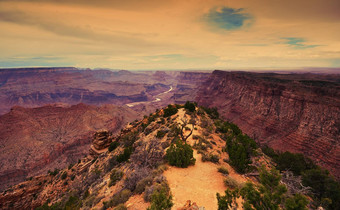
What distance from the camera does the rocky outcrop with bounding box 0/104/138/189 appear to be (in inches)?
2211

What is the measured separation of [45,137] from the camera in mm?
73750

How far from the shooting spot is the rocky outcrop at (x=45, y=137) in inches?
2211

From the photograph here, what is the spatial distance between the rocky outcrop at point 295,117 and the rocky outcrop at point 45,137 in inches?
2168

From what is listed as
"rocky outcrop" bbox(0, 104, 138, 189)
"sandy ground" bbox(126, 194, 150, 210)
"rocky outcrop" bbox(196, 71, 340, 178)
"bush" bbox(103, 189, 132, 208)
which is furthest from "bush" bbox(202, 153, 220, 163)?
"rocky outcrop" bbox(196, 71, 340, 178)

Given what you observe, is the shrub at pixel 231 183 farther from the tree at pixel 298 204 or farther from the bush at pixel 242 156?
the tree at pixel 298 204

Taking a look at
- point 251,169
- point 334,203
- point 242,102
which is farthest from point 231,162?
point 242,102

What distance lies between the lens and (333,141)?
38.2 metres

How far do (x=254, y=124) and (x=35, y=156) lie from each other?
301 ft

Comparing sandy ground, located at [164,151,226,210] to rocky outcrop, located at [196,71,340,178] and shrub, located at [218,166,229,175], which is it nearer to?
shrub, located at [218,166,229,175]

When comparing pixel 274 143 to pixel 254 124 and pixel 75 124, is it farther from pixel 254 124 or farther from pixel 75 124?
pixel 75 124

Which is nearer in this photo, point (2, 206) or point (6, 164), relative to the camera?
point (2, 206)

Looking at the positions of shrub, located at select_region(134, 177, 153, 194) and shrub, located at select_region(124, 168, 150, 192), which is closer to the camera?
shrub, located at select_region(134, 177, 153, 194)

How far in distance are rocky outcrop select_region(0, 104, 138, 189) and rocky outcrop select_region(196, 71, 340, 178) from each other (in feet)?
181

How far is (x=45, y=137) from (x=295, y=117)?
10913 centimetres
